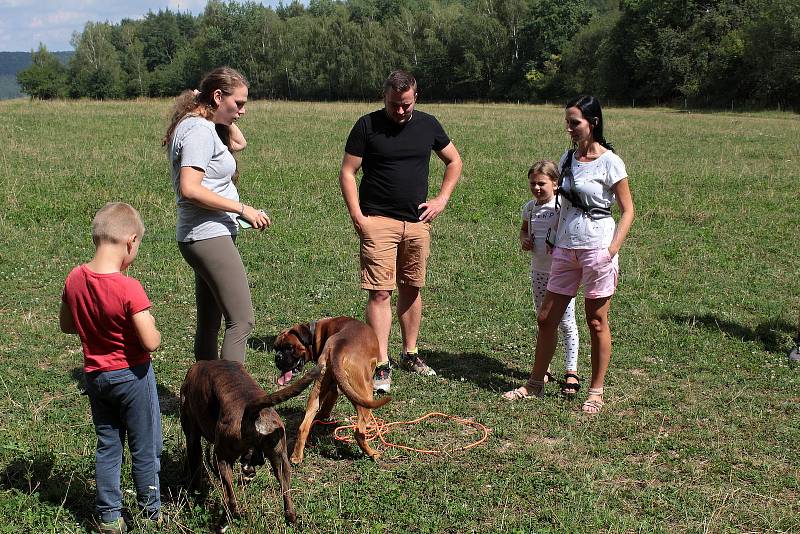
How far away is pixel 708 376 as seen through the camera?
6.57m

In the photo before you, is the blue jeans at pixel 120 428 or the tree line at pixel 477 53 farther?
the tree line at pixel 477 53

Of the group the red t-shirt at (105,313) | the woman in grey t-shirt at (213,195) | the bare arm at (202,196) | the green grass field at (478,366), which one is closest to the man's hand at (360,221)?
the woman in grey t-shirt at (213,195)

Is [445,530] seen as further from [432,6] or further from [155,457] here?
[432,6]

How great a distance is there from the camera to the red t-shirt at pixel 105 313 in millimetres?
3504

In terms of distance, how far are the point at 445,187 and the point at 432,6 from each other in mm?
101558

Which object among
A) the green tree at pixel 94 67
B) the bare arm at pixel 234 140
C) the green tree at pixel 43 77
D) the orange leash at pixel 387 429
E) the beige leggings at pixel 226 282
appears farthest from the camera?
the green tree at pixel 94 67

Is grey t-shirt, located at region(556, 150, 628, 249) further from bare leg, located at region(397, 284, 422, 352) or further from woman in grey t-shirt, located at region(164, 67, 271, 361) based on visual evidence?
woman in grey t-shirt, located at region(164, 67, 271, 361)

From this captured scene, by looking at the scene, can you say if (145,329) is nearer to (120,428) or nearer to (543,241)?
(120,428)

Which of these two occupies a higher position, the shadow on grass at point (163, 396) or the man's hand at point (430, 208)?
the man's hand at point (430, 208)

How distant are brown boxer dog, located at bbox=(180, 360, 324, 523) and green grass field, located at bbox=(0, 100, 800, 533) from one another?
26 cm

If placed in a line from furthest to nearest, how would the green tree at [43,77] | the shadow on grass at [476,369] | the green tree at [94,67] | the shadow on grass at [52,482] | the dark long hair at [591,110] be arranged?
the green tree at [94,67], the green tree at [43,77], the shadow on grass at [476,369], the dark long hair at [591,110], the shadow on grass at [52,482]

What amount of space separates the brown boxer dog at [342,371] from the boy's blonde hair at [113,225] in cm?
146

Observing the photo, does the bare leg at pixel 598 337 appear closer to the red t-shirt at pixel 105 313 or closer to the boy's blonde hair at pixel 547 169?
the boy's blonde hair at pixel 547 169

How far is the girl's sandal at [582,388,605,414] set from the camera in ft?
19.0
